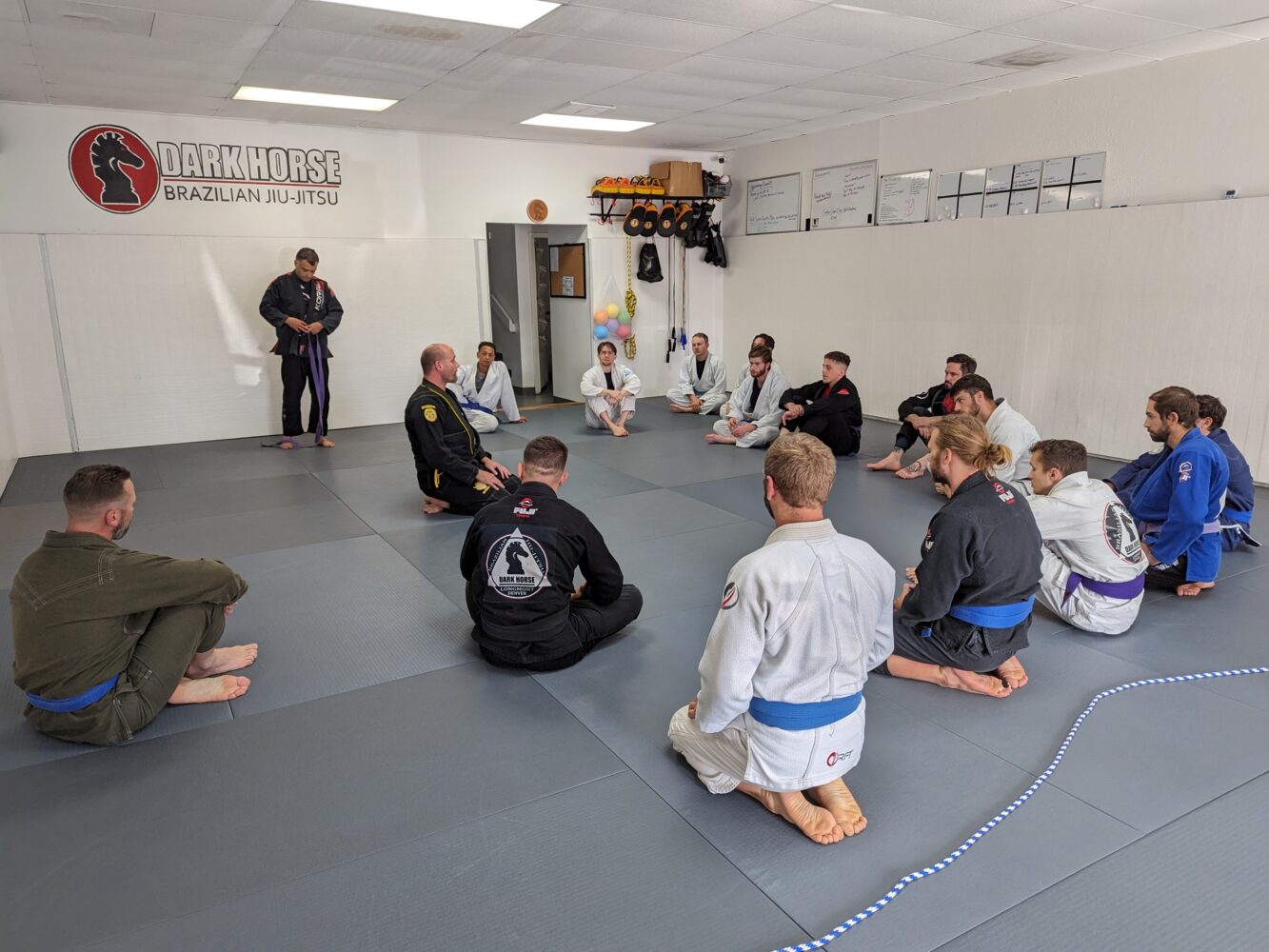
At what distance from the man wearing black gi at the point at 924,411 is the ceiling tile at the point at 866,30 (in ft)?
7.52

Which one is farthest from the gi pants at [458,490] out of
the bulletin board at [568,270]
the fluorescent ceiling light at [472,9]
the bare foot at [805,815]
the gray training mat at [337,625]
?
the bulletin board at [568,270]

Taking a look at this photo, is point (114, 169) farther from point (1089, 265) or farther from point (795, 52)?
point (1089, 265)

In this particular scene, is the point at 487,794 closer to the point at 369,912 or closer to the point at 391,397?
the point at 369,912

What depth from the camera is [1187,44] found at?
6023 mm

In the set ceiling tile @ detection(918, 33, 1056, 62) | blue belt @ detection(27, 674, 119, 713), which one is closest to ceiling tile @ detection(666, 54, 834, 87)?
ceiling tile @ detection(918, 33, 1056, 62)

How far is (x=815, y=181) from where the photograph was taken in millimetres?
9789

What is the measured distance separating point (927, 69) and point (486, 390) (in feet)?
16.5

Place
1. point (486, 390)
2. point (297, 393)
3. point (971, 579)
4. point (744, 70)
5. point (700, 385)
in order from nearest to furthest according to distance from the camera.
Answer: point (971, 579) → point (744, 70) → point (297, 393) → point (486, 390) → point (700, 385)

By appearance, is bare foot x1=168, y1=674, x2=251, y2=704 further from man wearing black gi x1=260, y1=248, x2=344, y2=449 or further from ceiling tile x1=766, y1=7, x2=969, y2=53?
man wearing black gi x1=260, y1=248, x2=344, y2=449

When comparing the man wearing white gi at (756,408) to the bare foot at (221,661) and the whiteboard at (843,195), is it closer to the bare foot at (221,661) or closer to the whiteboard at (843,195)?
the whiteboard at (843,195)

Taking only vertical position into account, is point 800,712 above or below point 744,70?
below

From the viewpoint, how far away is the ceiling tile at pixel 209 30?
508cm

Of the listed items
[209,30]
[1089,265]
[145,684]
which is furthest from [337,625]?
[1089,265]

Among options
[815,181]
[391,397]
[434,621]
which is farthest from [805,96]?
[434,621]
